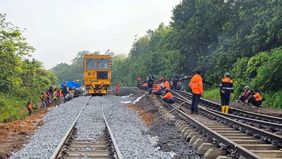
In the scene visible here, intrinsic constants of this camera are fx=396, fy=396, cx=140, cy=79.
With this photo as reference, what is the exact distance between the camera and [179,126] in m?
12.6

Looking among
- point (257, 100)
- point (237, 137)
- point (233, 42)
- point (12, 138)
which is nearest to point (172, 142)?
point (237, 137)

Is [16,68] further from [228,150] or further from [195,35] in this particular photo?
[228,150]

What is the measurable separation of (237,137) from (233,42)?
71.9 feet

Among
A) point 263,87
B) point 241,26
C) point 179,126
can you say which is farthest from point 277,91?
point 241,26

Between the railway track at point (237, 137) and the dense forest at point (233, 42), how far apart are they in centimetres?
791

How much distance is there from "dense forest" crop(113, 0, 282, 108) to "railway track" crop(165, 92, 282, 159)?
791 centimetres

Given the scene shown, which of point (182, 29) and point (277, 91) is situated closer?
point (277, 91)

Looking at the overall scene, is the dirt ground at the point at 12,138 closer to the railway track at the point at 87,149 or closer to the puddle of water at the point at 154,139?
the railway track at the point at 87,149

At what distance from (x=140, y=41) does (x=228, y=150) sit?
297 feet

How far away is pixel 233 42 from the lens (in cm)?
3055

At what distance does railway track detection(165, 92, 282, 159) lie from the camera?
7484 mm

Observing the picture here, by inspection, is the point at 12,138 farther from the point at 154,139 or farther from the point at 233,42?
the point at 233,42

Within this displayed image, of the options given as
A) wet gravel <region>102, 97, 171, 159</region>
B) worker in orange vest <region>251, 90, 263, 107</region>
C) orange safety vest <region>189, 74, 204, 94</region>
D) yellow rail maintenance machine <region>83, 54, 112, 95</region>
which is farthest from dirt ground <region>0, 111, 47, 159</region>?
yellow rail maintenance machine <region>83, 54, 112, 95</region>

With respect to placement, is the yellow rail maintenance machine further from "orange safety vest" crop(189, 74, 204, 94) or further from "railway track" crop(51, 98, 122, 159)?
"railway track" crop(51, 98, 122, 159)
